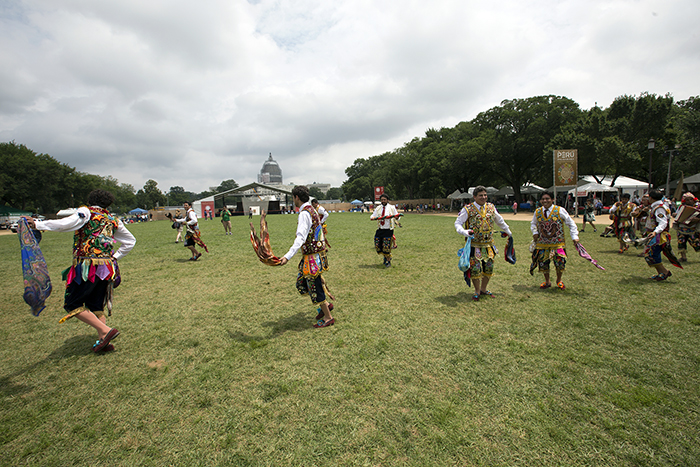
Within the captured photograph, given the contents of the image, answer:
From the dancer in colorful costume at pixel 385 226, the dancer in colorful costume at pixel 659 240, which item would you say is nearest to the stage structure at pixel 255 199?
the dancer in colorful costume at pixel 385 226

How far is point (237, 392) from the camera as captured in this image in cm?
337

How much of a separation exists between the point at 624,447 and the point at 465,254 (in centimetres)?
351

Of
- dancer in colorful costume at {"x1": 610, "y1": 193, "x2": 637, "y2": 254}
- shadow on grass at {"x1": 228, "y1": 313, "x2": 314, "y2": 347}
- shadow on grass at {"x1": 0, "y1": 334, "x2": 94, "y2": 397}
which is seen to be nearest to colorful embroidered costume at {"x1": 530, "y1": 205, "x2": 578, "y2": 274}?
shadow on grass at {"x1": 228, "y1": 313, "x2": 314, "y2": 347}

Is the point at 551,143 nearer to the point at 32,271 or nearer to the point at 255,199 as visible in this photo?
the point at 32,271

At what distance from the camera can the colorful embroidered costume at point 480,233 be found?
5.81 metres

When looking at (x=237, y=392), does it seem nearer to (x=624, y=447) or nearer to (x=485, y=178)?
(x=624, y=447)

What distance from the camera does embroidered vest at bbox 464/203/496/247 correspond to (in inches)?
229

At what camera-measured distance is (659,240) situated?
676cm

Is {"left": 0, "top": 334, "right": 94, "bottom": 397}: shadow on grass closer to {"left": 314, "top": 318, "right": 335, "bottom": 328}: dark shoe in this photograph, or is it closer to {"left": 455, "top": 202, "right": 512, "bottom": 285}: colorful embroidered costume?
{"left": 314, "top": 318, "right": 335, "bottom": 328}: dark shoe

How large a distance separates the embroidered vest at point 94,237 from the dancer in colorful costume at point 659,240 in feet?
32.8

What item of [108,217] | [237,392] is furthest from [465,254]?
[108,217]

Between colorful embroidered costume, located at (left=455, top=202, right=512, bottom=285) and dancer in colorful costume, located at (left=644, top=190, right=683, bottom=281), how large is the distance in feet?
12.2

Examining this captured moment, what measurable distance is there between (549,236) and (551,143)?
32259 mm

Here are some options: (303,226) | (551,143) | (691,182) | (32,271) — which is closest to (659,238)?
(303,226)
